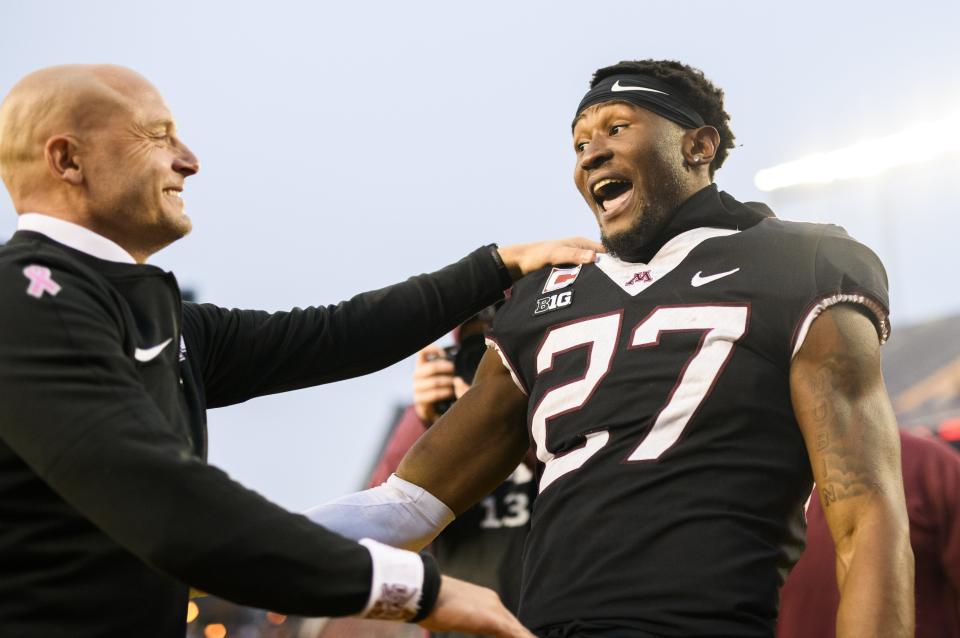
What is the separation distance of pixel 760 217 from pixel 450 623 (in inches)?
56.7

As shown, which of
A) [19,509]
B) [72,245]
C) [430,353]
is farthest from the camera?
[430,353]

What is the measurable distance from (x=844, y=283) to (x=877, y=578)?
660 mm

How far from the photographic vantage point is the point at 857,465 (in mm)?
2639

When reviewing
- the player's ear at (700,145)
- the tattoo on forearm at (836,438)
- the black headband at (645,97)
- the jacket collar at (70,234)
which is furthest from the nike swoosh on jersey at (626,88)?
the jacket collar at (70,234)

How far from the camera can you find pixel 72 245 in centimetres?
263

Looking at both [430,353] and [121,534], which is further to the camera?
[430,353]

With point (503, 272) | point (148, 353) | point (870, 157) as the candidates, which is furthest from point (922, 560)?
point (870, 157)

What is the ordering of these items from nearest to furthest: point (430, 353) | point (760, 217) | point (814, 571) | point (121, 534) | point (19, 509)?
point (121, 534) < point (19, 509) < point (760, 217) < point (814, 571) < point (430, 353)

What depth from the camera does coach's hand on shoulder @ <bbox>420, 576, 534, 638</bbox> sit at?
2.24 metres

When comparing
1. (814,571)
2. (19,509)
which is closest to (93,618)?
(19,509)

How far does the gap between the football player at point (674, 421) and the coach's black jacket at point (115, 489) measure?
664 millimetres

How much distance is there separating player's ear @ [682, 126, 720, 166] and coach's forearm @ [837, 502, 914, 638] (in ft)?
3.70

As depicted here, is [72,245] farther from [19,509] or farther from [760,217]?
[760,217]

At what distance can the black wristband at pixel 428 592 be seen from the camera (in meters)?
2.26
